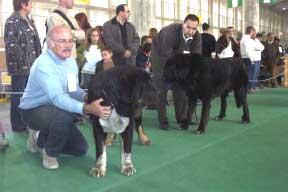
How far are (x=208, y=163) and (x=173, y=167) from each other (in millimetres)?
395

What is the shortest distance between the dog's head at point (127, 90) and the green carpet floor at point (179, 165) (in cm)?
70

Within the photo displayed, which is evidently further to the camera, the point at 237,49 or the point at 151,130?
the point at 237,49

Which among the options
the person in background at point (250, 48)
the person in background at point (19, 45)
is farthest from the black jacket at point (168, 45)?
the person in background at point (250, 48)

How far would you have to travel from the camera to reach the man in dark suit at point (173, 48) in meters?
5.37

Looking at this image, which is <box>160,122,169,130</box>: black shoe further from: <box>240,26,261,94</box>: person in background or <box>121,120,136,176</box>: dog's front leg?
<box>240,26,261,94</box>: person in background

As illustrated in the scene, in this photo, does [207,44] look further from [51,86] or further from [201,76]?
[51,86]

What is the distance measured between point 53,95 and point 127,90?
2.39 ft

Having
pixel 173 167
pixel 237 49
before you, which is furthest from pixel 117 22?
pixel 237 49

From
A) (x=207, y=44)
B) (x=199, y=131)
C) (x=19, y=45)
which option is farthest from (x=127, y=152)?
(x=207, y=44)

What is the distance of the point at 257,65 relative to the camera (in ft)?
34.8

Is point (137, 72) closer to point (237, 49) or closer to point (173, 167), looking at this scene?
point (173, 167)

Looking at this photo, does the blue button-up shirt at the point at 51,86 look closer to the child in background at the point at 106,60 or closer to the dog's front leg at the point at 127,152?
the dog's front leg at the point at 127,152

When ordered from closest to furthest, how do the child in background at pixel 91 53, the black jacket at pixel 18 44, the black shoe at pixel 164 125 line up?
1. the black jacket at pixel 18 44
2. the black shoe at pixel 164 125
3. the child in background at pixel 91 53

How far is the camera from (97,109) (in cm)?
292
